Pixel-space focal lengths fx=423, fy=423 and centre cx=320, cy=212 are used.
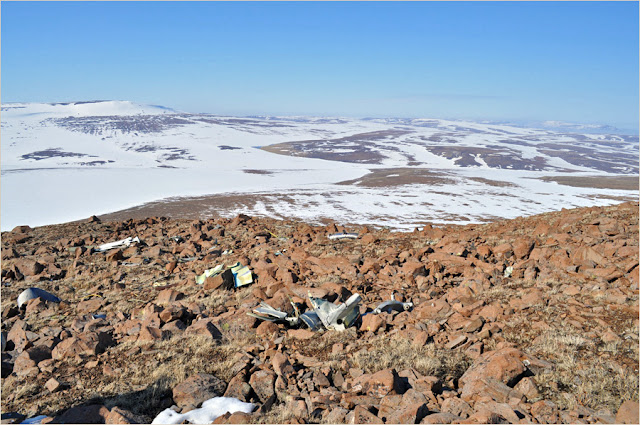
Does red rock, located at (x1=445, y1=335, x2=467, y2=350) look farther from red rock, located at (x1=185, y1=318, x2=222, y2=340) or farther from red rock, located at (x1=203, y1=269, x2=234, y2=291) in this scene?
red rock, located at (x1=203, y1=269, x2=234, y2=291)

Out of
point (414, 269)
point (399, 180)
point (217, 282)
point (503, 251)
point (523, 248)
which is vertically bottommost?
point (399, 180)

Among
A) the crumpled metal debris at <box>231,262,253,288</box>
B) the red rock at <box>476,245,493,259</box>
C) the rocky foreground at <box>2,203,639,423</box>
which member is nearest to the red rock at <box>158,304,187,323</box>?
the rocky foreground at <box>2,203,639,423</box>

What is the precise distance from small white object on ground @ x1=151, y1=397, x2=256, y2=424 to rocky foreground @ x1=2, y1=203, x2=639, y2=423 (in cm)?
14

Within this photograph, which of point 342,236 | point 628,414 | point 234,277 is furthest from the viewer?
point 342,236

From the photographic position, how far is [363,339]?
602cm

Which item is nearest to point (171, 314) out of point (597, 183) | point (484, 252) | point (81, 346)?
point (81, 346)

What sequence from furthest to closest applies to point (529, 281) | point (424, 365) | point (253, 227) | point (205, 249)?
point (253, 227)
point (205, 249)
point (529, 281)
point (424, 365)

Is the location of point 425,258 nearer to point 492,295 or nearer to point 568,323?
point 492,295

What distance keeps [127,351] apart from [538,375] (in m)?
5.35

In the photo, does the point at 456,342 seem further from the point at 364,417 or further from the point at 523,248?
the point at 523,248

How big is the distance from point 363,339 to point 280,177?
51.6 meters

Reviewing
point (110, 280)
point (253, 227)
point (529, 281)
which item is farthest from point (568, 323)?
point (253, 227)

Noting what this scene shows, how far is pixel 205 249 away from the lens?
13.4 metres

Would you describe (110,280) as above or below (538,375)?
below
